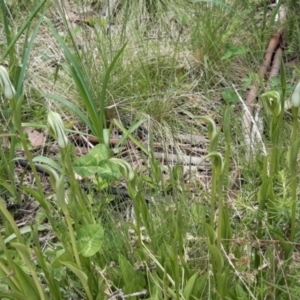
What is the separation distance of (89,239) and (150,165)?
0.45m

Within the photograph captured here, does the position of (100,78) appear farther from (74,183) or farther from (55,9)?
(74,183)

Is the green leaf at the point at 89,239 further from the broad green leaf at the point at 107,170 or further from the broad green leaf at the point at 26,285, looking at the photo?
the broad green leaf at the point at 107,170

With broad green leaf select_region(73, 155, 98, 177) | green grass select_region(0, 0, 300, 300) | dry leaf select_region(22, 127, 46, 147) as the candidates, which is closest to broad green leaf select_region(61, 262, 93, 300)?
green grass select_region(0, 0, 300, 300)

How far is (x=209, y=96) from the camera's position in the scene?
167 cm

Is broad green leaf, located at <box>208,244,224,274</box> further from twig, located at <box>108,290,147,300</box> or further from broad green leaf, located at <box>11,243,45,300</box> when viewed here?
broad green leaf, located at <box>11,243,45,300</box>

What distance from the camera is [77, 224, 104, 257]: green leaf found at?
0.90 metres

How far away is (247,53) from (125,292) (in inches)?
42.8

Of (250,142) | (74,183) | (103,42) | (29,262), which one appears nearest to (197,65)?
(103,42)

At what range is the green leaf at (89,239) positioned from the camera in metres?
0.90

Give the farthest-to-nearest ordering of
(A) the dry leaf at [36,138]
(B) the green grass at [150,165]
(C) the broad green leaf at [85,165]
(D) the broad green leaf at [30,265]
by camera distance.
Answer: (A) the dry leaf at [36,138]
(C) the broad green leaf at [85,165]
(B) the green grass at [150,165]
(D) the broad green leaf at [30,265]

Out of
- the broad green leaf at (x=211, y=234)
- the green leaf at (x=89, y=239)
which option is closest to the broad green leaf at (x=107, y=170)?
the green leaf at (x=89, y=239)

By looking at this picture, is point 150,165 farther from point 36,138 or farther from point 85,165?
point 36,138

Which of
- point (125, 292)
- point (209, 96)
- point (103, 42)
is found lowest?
point (125, 292)

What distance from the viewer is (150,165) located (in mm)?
1345
